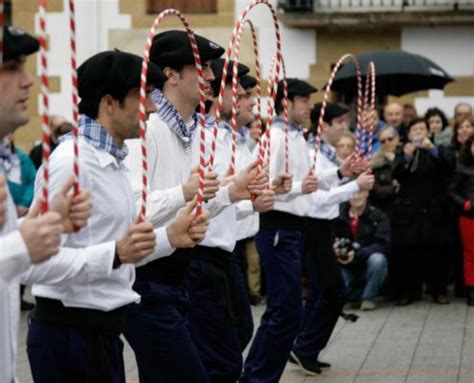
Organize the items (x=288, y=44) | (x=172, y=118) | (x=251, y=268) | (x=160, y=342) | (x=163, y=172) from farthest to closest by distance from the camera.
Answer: (x=288, y=44)
(x=251, y=268)
(x=172, y=118)
(x=163, y=172)
(x=160, y=342)

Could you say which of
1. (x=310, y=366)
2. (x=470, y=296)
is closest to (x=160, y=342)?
(x=310, y=366)

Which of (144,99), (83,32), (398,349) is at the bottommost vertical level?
(398,349)

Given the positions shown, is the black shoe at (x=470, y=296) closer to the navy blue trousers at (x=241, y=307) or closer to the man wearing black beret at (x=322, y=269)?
the man wearing black beret at (x=322, y=269)

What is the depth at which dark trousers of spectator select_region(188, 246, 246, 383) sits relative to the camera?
21.1 ft

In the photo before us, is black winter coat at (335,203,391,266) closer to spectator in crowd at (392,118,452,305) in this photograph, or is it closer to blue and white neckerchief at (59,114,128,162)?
spectator in crowd at (392,118,452,305)

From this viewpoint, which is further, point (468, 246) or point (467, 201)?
point (468, 246)

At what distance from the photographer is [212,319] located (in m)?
6.44

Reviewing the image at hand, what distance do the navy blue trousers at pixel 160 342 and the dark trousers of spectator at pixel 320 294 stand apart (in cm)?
368

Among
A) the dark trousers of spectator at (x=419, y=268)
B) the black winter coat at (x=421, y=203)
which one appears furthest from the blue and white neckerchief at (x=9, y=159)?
the dark trousers of spectator at (x=419, y=268)

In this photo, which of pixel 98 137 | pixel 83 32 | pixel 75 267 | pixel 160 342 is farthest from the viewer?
pixel 83 32

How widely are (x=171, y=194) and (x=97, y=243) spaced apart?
0.94m

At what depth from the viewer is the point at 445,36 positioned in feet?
56.2

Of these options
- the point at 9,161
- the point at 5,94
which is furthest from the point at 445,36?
the point at 5,94

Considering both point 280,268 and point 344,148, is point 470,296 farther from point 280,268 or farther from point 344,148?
point 280,268
